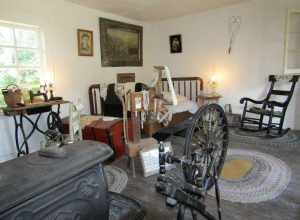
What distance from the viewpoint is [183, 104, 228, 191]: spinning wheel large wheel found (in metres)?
1.18

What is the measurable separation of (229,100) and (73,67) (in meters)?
3.18

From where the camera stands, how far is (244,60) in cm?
429

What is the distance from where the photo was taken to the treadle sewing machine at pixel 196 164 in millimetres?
1018

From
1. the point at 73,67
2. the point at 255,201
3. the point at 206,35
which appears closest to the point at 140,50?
the point at 206,35

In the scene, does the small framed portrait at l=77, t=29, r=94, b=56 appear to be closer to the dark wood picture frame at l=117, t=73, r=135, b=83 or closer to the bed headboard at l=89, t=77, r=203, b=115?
the bed headboard at l=89, t=77, r=203, b=115

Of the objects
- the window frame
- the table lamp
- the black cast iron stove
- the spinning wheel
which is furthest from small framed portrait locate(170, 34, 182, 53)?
the black cast iron stove

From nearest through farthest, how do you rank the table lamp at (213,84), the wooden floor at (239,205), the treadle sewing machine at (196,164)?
the treadle sewing machine at (196,164), the wooden floor at (239,205), the table lamp at (213,84)

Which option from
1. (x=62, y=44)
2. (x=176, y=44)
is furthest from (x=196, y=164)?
(x=176, y=44)

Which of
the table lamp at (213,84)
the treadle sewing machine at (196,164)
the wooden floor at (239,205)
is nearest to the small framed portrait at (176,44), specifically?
the table lamp at (213,84)

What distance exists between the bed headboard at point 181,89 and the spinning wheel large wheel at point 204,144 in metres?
2.93

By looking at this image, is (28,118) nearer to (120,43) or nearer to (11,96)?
(11,96)

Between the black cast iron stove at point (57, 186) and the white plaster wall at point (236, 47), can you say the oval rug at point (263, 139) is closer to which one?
the white plaster wall at point (236, 47)

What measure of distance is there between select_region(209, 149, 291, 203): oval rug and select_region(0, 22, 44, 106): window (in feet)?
9.83

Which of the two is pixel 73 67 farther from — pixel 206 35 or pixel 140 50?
pixel 206 35
